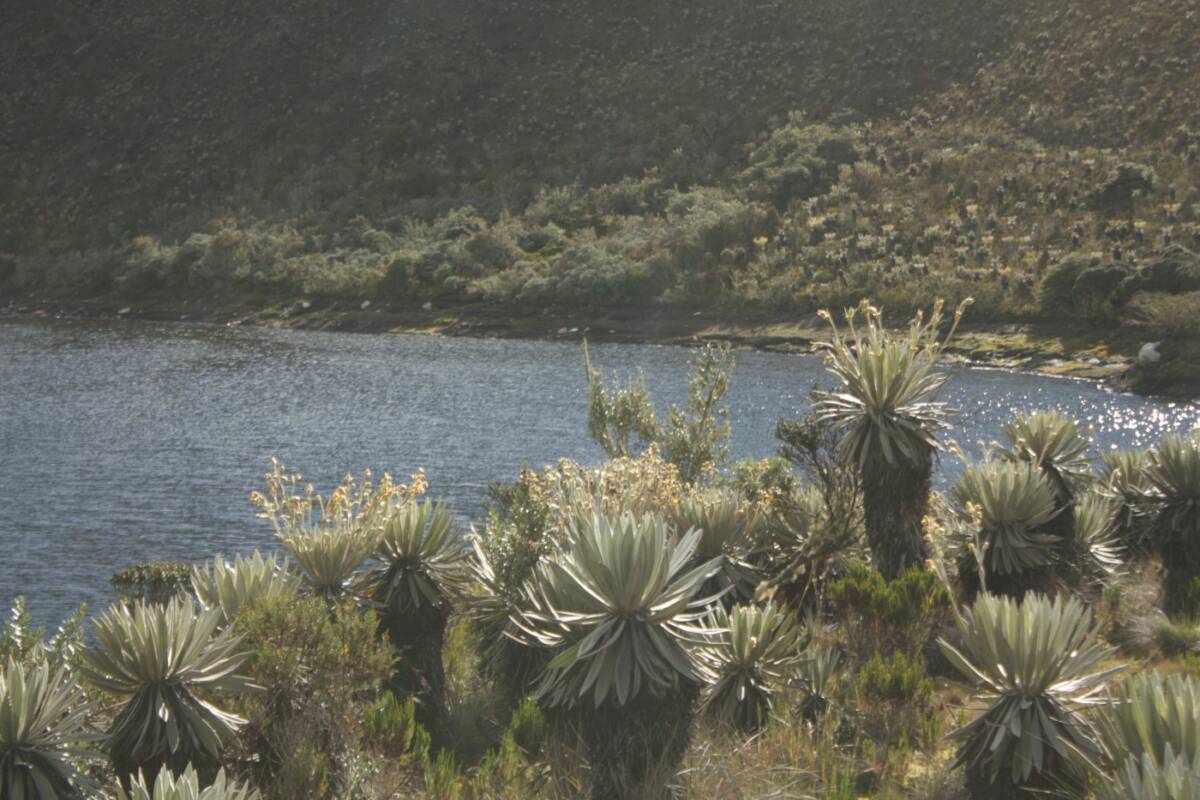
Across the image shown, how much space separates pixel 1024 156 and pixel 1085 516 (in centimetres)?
4961

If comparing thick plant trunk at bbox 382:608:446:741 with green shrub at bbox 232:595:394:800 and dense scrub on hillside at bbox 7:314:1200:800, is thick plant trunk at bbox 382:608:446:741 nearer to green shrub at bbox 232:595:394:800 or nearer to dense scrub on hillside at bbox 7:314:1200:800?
dense scrub on hillside at bbox 7:314:1200:800

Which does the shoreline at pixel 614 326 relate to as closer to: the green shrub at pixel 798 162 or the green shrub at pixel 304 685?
the green shrub at pixel 798 162

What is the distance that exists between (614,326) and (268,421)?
72.6ft

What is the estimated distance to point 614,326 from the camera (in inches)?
2184

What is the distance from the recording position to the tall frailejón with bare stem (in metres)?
10.7

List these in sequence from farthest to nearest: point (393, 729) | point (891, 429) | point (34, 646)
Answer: point (891, 429) < point (393, 729) < point (34, 646)

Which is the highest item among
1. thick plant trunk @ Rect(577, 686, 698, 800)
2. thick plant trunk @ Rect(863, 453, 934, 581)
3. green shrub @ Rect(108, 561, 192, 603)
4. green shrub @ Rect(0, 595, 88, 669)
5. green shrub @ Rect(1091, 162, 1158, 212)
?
green shrub @ Rect(1091, 162, 1158, 212)

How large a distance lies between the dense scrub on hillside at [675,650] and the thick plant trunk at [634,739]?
0.6 inches

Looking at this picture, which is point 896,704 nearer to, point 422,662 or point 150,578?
point 422,662

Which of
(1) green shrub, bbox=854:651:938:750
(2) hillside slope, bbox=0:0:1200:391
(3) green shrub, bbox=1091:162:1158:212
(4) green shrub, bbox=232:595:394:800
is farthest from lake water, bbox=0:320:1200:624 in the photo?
(3) green shrub, bbox=1091:162:1158:212

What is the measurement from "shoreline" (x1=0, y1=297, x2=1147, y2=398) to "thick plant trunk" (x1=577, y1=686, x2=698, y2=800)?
114ft

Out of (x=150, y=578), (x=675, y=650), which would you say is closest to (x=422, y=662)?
(x=675, y=650)

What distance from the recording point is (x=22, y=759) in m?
6.36

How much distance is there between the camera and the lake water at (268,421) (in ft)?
76.3
